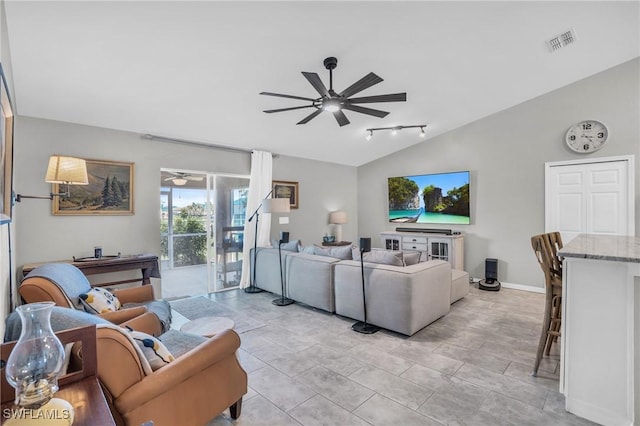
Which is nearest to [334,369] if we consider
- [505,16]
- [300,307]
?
[300,307]

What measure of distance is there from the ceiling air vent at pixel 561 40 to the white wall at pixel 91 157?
182 inches

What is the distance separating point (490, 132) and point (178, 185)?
5.71m

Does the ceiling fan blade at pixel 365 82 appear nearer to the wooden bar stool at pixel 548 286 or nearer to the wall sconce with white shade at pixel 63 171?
the wooden bar stool at pixel 548 286

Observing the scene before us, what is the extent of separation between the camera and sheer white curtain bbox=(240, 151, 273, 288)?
5.27 metres

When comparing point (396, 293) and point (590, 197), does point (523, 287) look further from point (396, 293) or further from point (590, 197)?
point (396, 293)

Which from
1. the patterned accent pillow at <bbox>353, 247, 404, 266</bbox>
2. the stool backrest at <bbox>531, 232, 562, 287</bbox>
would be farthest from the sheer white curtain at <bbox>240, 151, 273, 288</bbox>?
the stool backrest at <bbox>531, 232, 562, 287</bbox>

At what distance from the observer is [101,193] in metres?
3.92

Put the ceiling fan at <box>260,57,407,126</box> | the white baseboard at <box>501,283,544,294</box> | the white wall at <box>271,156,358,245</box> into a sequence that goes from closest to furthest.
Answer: the ceiling fan at <box>260,57,407,126</box> → the white baseboard at <box>501,283,544,294</box> → the white wall at <box>271,156,358,245</box>

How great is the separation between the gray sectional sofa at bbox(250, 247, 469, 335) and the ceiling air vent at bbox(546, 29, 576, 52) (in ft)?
9.62

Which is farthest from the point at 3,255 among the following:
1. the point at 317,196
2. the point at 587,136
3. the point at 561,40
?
the point at 587,136

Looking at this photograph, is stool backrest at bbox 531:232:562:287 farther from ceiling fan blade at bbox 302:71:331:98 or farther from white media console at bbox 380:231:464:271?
white media console at bbox 380:231:464:271

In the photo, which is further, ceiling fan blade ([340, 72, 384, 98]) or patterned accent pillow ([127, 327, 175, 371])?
ceiling fan blade ([340, 72, 384, 98])

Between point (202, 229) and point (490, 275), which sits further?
point (202, 229)

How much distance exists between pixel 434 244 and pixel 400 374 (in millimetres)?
3696
